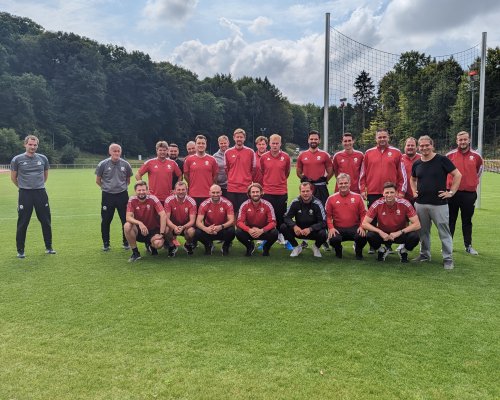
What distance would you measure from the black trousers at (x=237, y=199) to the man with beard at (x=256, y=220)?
0.56 metres

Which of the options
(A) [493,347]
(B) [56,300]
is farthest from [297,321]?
(B) [56,300]

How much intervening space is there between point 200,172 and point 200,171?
2cm

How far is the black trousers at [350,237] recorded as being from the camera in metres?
6.30

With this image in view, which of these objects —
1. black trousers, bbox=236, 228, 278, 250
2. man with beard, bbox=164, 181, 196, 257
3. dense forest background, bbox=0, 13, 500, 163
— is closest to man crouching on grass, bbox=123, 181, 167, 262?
man with beard, bbox=164, 181, 196, 257

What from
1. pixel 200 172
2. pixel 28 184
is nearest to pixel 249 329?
pixel 200 172

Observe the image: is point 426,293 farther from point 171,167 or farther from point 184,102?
point 184,102

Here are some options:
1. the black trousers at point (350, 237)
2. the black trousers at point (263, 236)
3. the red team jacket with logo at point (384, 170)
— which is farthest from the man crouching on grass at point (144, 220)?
the red team jacket with logo at point (384, 170)

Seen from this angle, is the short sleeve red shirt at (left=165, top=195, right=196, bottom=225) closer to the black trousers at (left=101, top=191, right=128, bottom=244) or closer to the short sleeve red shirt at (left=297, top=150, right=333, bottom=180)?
the black trousers at (left=101, top=191, right=128, bottom=244)

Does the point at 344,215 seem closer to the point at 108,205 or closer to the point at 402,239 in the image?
the point at 402,239

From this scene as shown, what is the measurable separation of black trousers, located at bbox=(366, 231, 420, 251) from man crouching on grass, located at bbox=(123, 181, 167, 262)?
316cm

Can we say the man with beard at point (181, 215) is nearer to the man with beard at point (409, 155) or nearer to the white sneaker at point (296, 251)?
the white sneaker at point (296, 251)

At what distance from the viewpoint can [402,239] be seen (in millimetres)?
6109

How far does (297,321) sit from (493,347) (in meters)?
1.64

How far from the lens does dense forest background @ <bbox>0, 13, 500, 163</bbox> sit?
5144 cm
